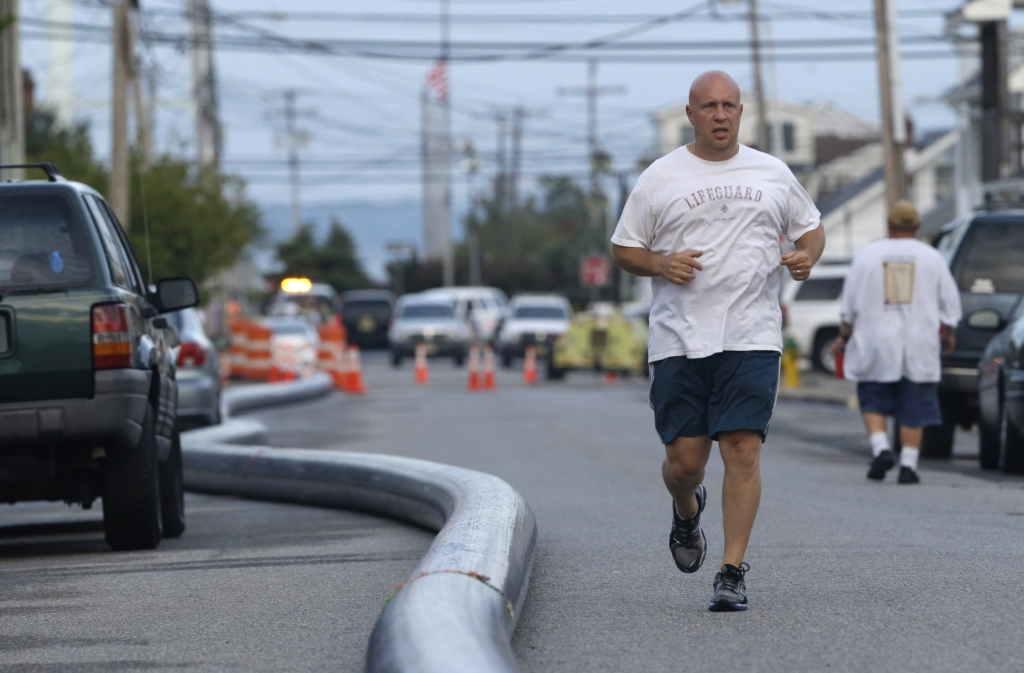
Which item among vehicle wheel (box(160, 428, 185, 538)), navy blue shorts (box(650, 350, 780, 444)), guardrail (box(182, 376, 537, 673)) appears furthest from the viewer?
vehicle wheel (box(160, 428, 185, 538))

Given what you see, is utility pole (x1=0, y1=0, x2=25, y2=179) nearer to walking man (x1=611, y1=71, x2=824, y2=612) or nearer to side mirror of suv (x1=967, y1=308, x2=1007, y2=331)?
side mirror of suv (x1=967, y1=308, x2=1007, y2=331)

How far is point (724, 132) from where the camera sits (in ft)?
20.2

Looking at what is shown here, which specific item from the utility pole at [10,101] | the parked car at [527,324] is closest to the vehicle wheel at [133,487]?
the utility pole at [10,101]

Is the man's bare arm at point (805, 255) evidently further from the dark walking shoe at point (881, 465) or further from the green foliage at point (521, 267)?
the green foliage at point (521, 267)

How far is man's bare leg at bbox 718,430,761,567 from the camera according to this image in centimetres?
610

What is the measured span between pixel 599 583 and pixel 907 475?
500 cm

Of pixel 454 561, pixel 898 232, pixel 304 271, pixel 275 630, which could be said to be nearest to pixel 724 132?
pixel 454 561

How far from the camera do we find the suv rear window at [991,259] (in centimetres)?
1414

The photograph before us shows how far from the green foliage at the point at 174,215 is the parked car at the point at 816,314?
10323 mm

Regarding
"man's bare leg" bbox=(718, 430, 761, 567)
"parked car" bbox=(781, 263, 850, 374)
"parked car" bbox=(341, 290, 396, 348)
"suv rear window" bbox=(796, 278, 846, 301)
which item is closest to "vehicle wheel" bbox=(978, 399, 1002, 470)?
"man's bare leg" bbox=(718, 430, 761, 567)

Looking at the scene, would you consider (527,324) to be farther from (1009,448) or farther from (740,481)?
(740,481)

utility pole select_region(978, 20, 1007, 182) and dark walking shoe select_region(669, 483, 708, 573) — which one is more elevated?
utility pole select_region(978, 20, 1007, 182)

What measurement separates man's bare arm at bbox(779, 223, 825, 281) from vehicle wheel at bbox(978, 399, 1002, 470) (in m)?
6.69

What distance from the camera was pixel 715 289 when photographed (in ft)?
20.2
